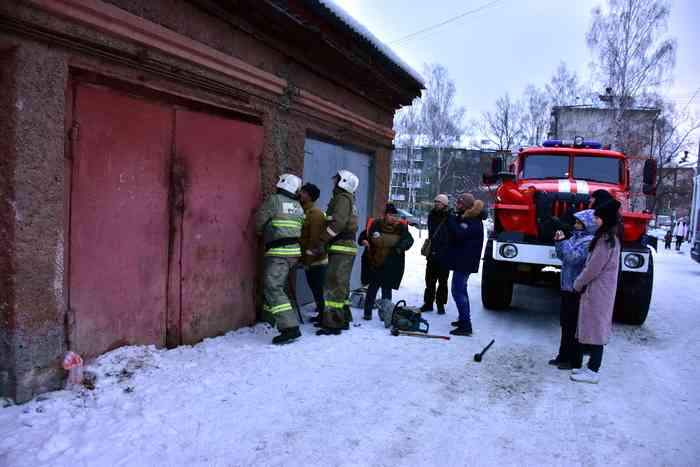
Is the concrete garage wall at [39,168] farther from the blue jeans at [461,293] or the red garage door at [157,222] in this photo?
the blue jeans at [461,293]

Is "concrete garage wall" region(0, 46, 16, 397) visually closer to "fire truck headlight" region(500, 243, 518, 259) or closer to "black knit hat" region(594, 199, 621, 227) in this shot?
"black knit hat" region(594, 199, 621, 227)

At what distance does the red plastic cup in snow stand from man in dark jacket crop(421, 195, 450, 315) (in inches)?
166

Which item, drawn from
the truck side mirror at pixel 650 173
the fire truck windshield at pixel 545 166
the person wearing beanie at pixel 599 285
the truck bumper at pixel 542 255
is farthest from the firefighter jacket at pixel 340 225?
the truck side mirror at pixel 650 173

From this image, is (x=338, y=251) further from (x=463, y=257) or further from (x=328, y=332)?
(x=463, y=257)

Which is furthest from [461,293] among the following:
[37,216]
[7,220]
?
[7,220]

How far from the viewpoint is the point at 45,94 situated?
3.27 metres

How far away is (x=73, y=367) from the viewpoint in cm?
348

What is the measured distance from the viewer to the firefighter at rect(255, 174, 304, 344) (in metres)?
5.03

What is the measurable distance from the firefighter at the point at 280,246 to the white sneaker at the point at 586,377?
8.66 ft

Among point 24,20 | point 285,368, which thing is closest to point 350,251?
point 285,368

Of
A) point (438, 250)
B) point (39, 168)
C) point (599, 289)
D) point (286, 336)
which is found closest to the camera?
point (39, 168)

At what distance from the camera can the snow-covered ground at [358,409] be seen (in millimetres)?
2955

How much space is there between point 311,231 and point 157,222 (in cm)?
183

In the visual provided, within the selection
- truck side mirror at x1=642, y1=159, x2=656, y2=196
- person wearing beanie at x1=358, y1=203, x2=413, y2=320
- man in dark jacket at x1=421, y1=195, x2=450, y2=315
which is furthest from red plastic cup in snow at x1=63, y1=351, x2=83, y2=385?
truck side mirror at x1=642, y1=159, x2=656, y2=196
